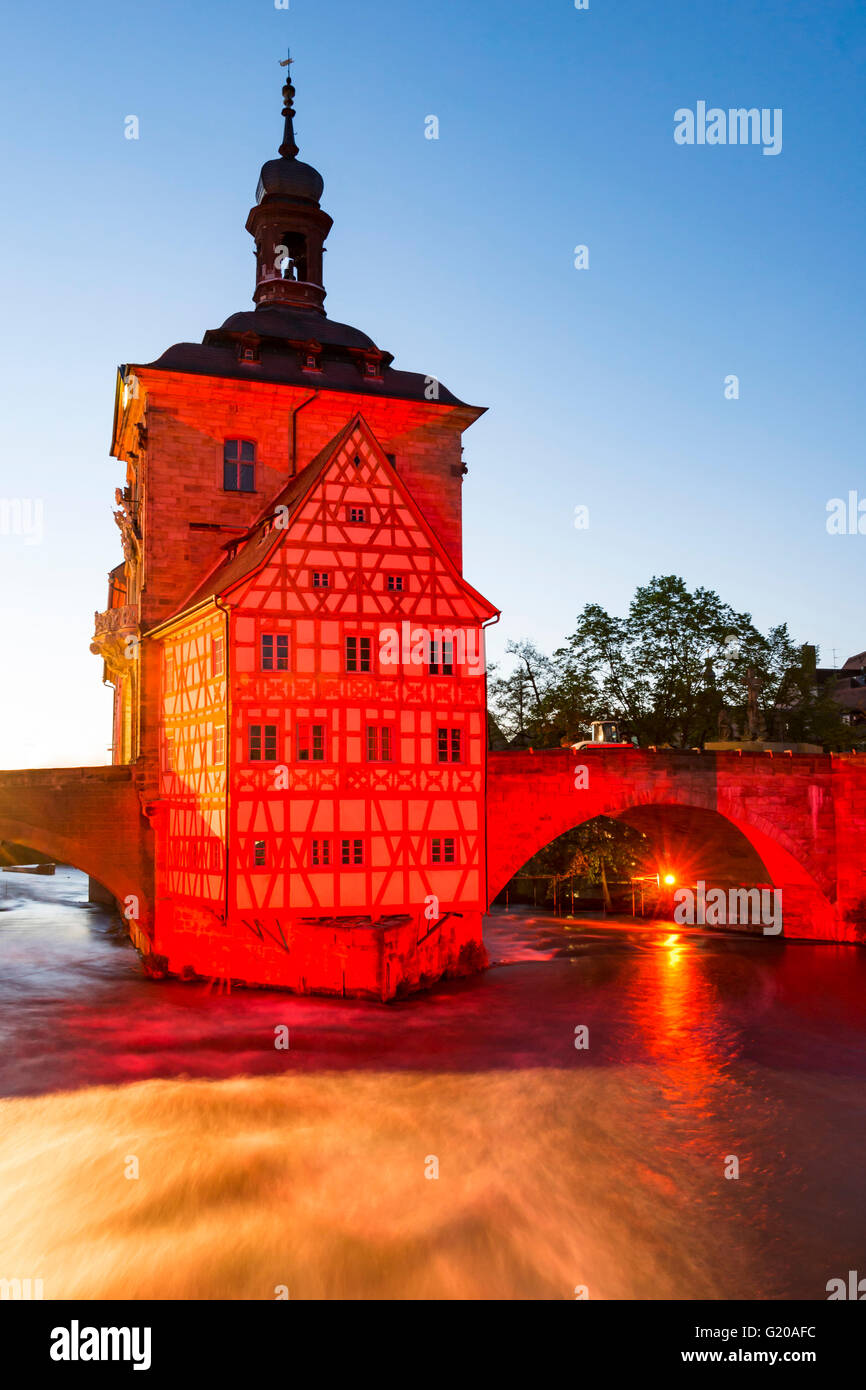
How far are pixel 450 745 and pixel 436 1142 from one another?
11.5 meters

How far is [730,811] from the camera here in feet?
119

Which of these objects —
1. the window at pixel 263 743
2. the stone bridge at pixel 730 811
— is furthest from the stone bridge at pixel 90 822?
the stone bridge at pixel 730 811

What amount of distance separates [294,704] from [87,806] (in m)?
7.49

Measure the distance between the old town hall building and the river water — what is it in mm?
1815

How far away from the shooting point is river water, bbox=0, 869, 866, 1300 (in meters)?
14.3

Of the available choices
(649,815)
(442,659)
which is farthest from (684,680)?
(442,659)

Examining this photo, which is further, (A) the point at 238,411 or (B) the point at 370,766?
(A) the point at 238,411

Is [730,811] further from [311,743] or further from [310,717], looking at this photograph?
[310,717]

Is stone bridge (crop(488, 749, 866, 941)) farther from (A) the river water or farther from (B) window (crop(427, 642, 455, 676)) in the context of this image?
(A) the river water

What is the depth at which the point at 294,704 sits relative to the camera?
26.3m

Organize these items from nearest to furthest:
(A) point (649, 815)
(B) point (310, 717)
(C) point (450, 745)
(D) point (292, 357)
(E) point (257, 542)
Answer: (B) point (310, 717) < (C) point (450, 745) < (E) point (257, 542) < (D) point (292, 357) < (A) point (649, 815)

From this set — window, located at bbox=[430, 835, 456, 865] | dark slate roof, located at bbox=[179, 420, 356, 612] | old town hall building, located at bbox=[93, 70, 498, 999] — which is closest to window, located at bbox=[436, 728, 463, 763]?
old town hall building, located at bbox=[93, 70, 498, 999]

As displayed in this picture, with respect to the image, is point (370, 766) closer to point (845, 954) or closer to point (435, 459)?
point (435, 459)
